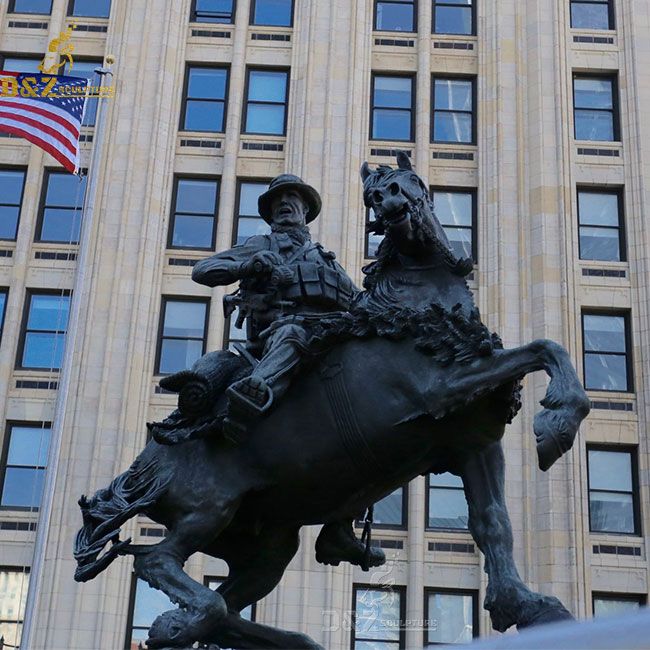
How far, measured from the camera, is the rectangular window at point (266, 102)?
118 feet

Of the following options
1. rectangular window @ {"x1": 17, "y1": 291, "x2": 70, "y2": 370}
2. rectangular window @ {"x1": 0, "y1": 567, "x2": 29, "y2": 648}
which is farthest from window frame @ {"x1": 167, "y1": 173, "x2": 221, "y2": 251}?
rectangular window @ {"x1": 0, "y1": 567, "x2": 29, "y2": 648}

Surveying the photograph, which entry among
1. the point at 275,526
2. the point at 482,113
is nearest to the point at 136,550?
the point at 275,526

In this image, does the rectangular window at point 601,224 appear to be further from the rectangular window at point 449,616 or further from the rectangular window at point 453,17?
the rectangular window at point 449,616

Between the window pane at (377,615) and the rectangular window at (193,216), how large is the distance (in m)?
11.2

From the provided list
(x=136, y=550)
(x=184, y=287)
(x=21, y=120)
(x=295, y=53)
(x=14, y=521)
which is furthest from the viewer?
(x=295, y=53)

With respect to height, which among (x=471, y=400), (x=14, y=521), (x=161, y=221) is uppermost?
(x=161, y=221)

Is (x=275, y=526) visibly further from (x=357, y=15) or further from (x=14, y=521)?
(x=357, y=15)

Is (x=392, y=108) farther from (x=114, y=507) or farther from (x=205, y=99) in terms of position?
(x=114, y=507)

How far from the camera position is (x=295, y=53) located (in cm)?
3644

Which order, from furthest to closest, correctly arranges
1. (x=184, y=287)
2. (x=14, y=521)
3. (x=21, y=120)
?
1. (x=184, y=287)
2. (x=14, y=521)
3. (x=21, y=120)

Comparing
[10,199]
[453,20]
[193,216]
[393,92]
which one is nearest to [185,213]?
[193,216]

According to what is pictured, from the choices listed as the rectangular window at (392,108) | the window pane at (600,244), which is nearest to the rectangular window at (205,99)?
the rectangular window at (392,108)

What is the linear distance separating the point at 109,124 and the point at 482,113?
11.3 metres

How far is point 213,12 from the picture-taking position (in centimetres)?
3766
